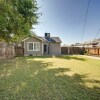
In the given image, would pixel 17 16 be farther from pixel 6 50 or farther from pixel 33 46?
pixel 33 46

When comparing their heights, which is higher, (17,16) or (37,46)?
(17,16)

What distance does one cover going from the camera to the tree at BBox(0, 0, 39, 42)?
36.1 ft

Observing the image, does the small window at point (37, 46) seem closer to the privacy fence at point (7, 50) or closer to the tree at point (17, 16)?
the privacy fence at point (7, 50)

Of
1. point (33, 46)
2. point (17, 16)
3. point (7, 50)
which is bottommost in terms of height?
point (7, 50)

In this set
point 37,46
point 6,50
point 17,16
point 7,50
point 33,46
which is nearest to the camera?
point 17,16

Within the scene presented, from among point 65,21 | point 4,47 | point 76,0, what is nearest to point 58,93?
point 76,0

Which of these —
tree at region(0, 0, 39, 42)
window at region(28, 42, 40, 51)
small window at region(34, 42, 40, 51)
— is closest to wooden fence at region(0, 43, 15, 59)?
tree at region(0, 0, 39, 42)

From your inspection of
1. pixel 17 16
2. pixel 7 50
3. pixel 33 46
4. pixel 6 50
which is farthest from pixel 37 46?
pixel 17 16

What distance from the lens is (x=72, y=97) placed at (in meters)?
5.13

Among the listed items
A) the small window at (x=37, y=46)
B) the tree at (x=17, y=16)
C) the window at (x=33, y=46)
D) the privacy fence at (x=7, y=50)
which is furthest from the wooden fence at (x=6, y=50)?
the small window at (x=37, y=46)

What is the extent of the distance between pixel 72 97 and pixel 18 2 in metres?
11.6

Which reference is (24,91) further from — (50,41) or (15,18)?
(50,41)

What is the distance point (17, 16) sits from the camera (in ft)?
43.3

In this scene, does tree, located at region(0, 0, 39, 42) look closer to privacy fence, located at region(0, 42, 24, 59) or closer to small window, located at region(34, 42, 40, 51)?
privacy fence, located at region(0, 42, 24, 59)
